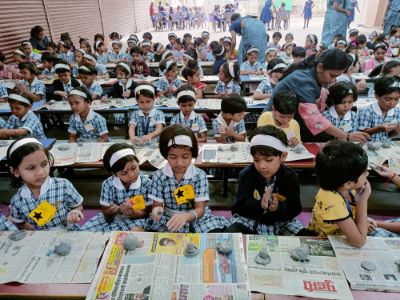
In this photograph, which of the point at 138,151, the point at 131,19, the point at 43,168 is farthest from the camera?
the point at 131,19

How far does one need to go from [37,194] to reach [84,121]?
175 cm

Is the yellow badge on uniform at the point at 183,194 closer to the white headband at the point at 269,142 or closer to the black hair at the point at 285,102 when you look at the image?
the white headband at the point at 269,142

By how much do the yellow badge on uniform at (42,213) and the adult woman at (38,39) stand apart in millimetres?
7645

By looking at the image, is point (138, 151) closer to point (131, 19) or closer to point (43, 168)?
→ point (43, 168)

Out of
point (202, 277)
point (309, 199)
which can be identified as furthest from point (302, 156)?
point (202, 277)

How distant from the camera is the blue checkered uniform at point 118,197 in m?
2.13

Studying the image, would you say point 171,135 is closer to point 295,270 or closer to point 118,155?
point 118,155

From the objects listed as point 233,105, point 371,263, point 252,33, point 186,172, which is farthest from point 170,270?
point 252,33

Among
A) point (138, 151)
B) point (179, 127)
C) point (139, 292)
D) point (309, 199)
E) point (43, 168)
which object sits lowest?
point (309, 199)

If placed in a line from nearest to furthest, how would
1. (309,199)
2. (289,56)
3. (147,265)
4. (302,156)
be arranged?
(147,265) → (302,156) → (309,199) → (289,56)

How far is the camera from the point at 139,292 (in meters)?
1.23

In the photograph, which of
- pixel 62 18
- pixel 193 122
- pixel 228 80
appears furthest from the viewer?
pixel 62 18

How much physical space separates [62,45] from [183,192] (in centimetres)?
776

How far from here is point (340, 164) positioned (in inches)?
62.0
